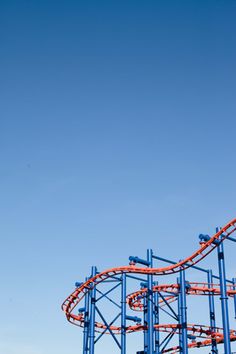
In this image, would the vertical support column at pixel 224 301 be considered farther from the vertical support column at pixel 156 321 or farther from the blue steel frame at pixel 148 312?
the vertical support column at pixel 156 321

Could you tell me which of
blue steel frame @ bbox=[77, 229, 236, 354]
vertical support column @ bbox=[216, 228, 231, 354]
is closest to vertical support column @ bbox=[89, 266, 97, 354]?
blue steel frame @ bbox=[77, 229, 236, 354]

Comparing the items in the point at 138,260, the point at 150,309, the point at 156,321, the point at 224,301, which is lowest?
the point at 224,301

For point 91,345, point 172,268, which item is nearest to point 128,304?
point 91,345

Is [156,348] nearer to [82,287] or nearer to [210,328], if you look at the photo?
[210,328]

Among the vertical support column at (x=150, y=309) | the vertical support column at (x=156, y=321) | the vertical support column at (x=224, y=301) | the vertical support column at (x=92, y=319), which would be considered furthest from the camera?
the vertical support column at (x=156, y=321)

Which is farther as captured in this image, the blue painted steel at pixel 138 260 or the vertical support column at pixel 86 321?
the vertical support column at pixel 86 321

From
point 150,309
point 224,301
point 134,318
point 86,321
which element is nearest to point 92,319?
point 86,321

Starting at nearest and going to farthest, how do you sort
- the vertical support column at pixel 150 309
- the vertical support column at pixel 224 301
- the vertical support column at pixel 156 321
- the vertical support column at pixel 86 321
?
1. the vertical support column at pixel 224 301
2. the vertical support column at pixel 150 309
3. the vertical support column at pixel 86 321
4. the vertical support column at pixel 156 321

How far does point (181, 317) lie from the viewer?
74.8 feet

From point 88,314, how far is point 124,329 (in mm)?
2578

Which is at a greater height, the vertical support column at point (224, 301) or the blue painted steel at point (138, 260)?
the blue painted steel at point (138, 260)

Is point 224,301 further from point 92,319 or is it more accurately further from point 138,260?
point 92,319

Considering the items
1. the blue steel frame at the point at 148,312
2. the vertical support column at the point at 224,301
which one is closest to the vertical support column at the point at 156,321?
the blue steel frame at the point at 148,312

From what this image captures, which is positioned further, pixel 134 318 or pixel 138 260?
pixel 134 318
